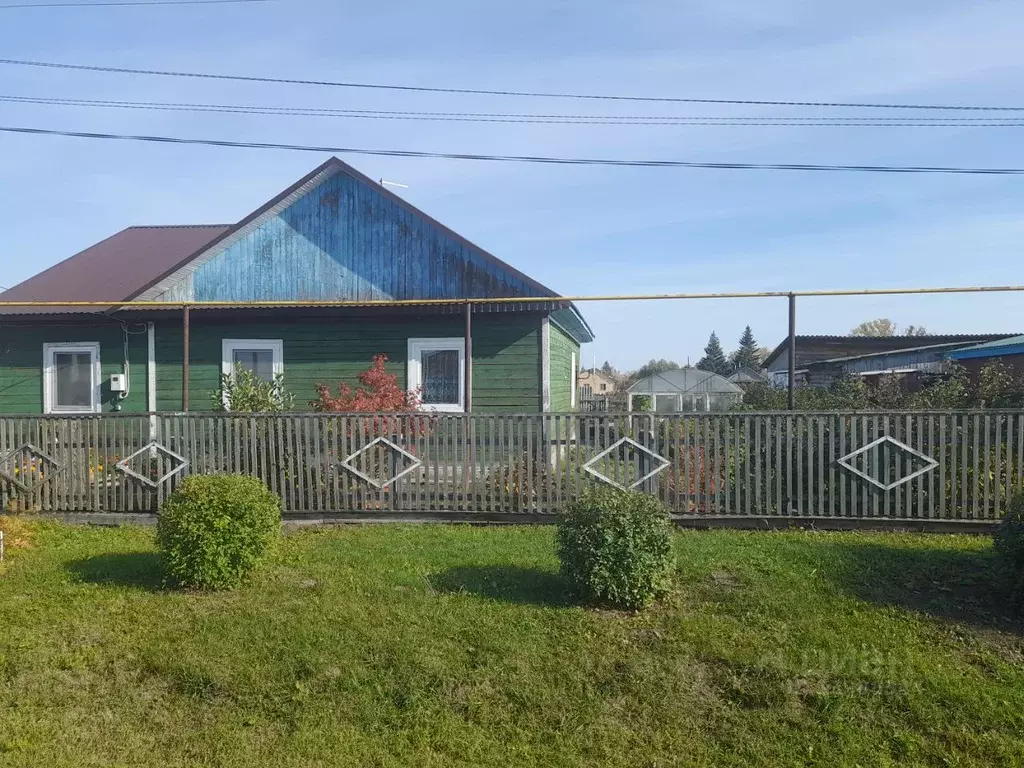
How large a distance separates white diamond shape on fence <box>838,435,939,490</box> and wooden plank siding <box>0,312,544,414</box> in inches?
212

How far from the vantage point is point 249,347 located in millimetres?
13047

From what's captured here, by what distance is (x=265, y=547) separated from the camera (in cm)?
624

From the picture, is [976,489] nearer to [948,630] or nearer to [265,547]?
[948,630]

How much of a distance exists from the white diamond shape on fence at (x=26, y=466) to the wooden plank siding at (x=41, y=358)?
14.4 ft

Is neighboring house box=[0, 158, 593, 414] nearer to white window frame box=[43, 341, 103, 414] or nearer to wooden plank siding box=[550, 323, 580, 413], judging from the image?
white window frame box=[43, 341, 103, 414]

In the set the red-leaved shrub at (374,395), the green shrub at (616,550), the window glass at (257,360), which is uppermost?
the window glass at (257,360)

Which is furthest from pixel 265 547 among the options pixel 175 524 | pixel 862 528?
pixel 862 528

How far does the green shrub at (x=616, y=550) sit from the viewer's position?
528 cm

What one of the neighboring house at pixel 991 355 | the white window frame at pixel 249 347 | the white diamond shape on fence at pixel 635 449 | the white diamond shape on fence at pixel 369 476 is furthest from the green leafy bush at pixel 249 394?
the neighboring house at pixel 991 355

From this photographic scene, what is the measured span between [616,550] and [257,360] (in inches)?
373

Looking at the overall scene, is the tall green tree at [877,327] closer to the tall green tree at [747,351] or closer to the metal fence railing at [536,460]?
the tall green tree at [747,351]

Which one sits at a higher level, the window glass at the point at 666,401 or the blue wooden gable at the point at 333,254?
the blue wooden gable at the point at 333,254

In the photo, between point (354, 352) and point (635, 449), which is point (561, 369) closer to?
point (354, 352)

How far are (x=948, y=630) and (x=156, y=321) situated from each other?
41.0ft
